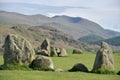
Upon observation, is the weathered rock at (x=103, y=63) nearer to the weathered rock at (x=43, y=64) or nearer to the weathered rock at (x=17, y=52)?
the weathered rock at (x=43, y=64)

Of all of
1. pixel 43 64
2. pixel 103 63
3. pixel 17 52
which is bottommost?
pixel 43 64

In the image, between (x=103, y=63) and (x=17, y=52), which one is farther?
(x=17, y=52)

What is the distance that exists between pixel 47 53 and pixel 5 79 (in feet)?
110

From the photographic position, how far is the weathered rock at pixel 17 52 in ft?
106

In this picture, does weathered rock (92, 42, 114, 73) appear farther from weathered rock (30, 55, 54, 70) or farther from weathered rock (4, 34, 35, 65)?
weathered rock (4, 34, 35, 65)

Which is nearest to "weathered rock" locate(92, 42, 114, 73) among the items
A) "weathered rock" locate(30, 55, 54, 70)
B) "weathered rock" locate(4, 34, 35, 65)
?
"weathered rock" locate(30, 55, 54, 70)

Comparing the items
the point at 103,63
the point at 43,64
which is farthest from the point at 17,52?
the point at 103,63

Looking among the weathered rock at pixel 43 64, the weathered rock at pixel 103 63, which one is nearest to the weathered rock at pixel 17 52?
the weathered rock at pixel 43 64

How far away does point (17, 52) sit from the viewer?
32.8 meters

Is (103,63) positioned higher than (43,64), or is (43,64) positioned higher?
(103,63)

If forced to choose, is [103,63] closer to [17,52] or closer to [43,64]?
[43,64]

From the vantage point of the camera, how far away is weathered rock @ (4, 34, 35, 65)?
32.3m

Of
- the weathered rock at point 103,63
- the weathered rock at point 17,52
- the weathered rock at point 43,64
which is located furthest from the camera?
the weathered rock at point 17,52

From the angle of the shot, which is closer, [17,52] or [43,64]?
[43,64]
